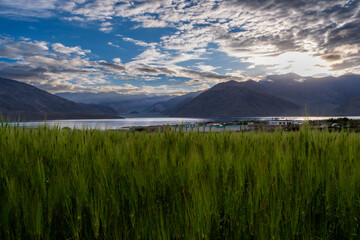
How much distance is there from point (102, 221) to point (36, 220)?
44 centimetres

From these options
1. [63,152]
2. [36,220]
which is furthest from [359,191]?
[63,152]

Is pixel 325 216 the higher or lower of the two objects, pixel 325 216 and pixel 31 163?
the lower

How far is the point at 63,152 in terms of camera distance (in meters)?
3.01

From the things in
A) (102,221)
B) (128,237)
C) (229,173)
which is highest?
(229,173)

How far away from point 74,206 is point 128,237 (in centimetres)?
59

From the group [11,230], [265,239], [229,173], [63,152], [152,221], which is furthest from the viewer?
[63,152]

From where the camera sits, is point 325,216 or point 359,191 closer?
point 325,216

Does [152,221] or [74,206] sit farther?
[74,206]

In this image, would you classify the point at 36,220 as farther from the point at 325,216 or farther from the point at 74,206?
the point at 325,216

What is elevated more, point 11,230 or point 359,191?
point 359,191

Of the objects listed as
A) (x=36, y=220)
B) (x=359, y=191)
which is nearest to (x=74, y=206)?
(x=36, y=220)

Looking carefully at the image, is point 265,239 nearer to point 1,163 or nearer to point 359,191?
point 359,191

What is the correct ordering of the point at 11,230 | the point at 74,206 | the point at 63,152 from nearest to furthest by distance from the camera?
the point at 11,230
the point at 74,206
the point at 63,152

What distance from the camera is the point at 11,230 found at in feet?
5.99
